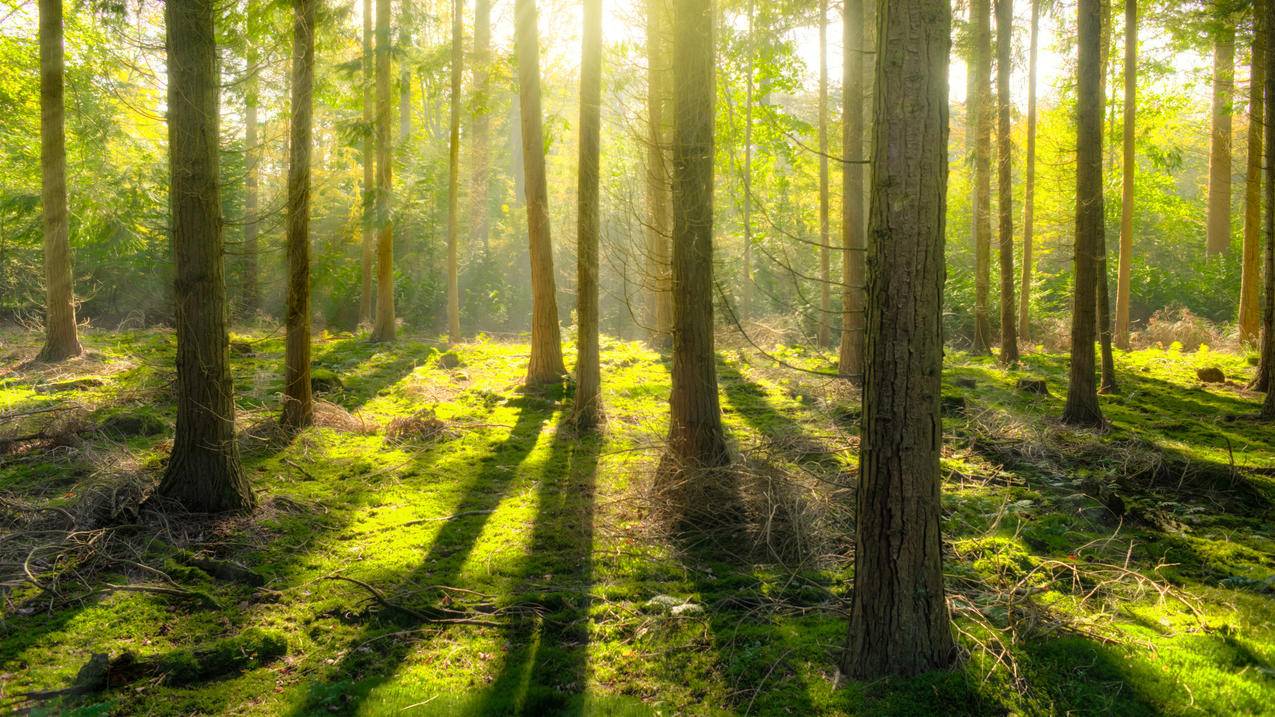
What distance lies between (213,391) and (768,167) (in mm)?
18697

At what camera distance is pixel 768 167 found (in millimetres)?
22562

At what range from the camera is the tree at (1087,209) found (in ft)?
31.5

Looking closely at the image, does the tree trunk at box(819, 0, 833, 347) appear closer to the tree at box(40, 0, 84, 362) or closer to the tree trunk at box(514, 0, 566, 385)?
the tree trunk at box(514, 0, 566, 385)

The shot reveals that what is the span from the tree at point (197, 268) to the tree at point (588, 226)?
4554mm

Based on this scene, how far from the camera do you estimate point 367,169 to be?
1938cm

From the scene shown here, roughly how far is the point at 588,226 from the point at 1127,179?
12000 mm

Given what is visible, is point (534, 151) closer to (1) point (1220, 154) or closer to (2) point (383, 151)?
(2) point (383, 151)

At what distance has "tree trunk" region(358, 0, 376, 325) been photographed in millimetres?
15391

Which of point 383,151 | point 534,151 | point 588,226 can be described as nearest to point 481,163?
point 383,151

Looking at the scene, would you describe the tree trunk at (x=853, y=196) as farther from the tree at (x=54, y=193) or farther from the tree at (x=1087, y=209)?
the tree at (x=54, y=193)

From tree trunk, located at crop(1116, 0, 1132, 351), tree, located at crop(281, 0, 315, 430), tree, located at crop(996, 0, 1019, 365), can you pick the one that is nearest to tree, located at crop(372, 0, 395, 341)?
tree, located at crop(281, 0, 315, 430)

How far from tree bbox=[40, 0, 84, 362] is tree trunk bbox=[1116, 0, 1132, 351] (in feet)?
60.3

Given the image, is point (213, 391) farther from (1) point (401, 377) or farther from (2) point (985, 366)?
(2) point (985, 366)

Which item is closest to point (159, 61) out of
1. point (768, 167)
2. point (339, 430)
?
point (339, 430)
